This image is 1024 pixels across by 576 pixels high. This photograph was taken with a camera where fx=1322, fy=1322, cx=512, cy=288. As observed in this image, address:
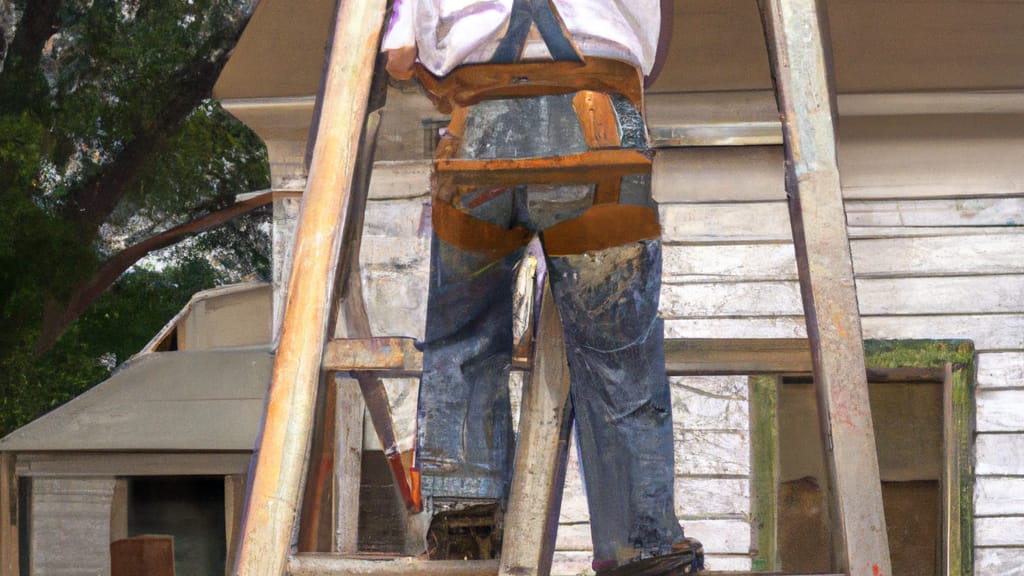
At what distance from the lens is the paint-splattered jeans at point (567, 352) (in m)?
2.88

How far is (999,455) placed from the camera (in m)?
6.59

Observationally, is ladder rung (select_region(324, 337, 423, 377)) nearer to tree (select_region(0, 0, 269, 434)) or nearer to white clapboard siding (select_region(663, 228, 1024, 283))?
white clapboard siding (select_region(663, 228, 1024, 283))

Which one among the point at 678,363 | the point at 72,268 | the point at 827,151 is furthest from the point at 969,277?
the point at 72,268

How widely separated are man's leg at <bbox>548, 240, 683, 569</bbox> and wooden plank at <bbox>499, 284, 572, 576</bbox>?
0.27ft

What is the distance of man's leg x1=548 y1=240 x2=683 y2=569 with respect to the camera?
9.53 feet

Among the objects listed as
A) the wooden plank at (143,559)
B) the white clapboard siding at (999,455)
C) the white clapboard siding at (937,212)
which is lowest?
the wooden plank at (143,559)

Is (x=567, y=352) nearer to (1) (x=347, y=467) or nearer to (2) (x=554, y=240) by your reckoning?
(2) (x=554, y=240)

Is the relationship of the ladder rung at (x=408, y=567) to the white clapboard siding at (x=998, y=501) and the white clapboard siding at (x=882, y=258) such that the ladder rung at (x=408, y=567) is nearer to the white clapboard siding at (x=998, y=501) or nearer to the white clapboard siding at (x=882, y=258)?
the white clapboard siding at (x=882, y=258)

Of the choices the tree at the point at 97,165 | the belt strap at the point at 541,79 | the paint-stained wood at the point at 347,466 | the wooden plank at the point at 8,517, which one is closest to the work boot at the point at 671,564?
the belt strap at the point at 541,79

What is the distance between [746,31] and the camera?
18.1 feet

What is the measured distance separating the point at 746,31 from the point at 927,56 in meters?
0.92

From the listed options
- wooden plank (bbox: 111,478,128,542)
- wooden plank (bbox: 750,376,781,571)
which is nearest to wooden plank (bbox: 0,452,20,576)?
wooden plank (bbox: 111,478,128,542)

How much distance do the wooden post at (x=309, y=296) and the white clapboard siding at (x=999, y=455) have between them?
15.6ft

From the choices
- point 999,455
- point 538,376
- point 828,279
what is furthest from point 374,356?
point 999,455
